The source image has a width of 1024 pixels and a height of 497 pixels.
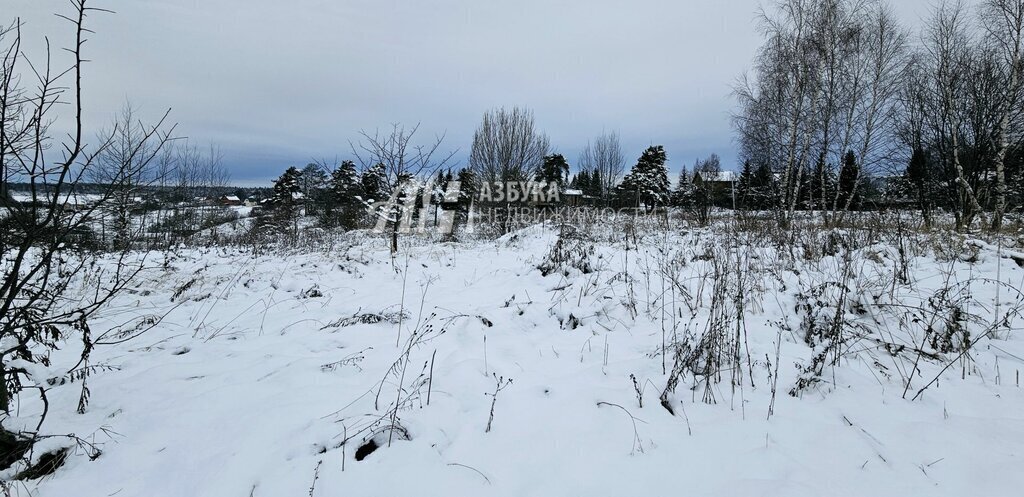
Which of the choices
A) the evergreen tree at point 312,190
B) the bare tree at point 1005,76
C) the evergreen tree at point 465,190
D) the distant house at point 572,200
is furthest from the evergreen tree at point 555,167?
the bare tree at point 1005,76

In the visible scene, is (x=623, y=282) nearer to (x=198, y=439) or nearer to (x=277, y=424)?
(x=277, y=424)

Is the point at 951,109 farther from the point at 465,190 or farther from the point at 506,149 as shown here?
the point at 465,190

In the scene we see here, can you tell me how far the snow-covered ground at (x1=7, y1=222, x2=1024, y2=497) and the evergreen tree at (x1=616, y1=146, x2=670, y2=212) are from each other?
32035 mm

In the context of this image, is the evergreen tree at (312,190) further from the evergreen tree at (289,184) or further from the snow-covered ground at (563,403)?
the snow-covered ground at (563,403)

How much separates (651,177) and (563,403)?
36346 mm

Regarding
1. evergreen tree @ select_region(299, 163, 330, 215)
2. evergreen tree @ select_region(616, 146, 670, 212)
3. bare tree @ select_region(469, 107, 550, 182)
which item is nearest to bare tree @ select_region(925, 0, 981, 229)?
bare tree @ select_region(469, 107, 550, 182)

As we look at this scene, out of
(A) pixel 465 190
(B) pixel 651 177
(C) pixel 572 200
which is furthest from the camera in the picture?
(B) pixel 651 177

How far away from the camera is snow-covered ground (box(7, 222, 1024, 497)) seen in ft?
4.64

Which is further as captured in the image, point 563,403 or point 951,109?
point 951,109

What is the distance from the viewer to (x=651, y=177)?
35000mm

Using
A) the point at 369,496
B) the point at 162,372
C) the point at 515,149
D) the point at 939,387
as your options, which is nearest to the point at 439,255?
the point at 162,372

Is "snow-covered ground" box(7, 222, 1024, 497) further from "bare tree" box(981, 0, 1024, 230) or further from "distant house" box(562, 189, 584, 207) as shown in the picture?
"distant house" box(562, 189, 584, 207)

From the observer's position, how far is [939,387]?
1.87 meters

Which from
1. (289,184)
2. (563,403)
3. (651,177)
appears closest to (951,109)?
(563,403)
